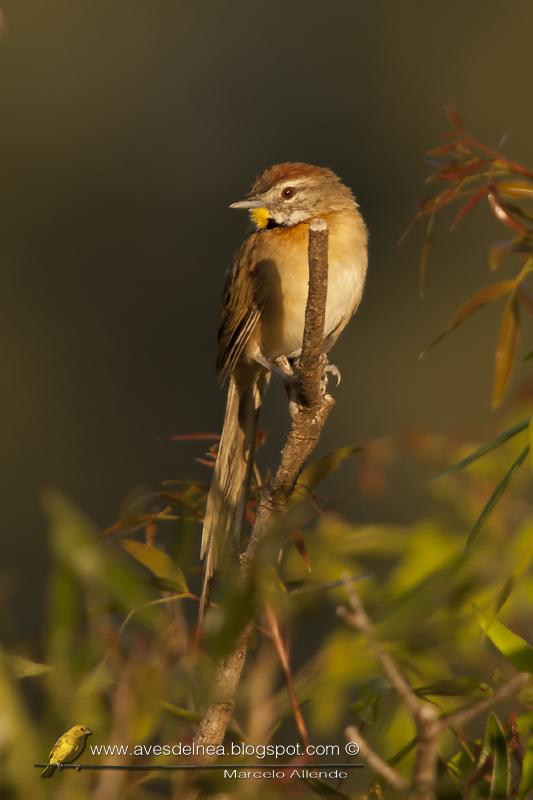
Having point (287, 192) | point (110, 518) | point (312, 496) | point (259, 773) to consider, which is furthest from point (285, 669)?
point (110, 518)

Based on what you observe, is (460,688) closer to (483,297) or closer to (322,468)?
(322,468)

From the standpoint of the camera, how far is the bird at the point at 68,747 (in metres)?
1.23

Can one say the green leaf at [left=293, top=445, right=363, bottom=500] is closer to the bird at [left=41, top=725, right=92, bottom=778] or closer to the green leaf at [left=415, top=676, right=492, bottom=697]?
the green leaf at [left=415, top=676, right=492, bottom=697]

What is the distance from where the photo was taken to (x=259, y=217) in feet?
12.4

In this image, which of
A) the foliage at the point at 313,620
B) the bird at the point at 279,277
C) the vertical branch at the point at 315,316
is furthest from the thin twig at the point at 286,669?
the bird at the point at 279,277

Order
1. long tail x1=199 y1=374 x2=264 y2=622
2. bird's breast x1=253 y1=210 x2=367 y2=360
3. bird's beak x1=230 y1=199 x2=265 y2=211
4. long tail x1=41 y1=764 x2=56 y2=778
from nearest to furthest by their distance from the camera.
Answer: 1. long tail x1=41 y1=764 x2=56 y2=778
2. long tail x1=199 y1=374 x2=264 y2=622
3. bird's breast x1=253 y1=210 x2=367 y2=360
4. bird's beak x1=230 y1=199 x2=265 y2=211

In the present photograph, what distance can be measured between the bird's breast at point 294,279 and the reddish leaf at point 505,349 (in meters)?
1.51

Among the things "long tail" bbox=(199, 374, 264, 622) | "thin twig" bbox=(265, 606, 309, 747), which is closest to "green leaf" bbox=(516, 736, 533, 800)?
"thin twig" bbox=(265, 606, 309, 747)

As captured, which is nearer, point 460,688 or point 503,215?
point 460,688

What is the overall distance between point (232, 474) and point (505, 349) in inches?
42.6

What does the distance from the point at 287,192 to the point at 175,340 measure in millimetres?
6051

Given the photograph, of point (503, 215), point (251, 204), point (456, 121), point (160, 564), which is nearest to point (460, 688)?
point (160, 564)

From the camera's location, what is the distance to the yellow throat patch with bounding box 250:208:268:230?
3.77 m

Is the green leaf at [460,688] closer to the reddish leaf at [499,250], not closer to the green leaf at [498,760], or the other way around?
the green leaf at [498,760]
